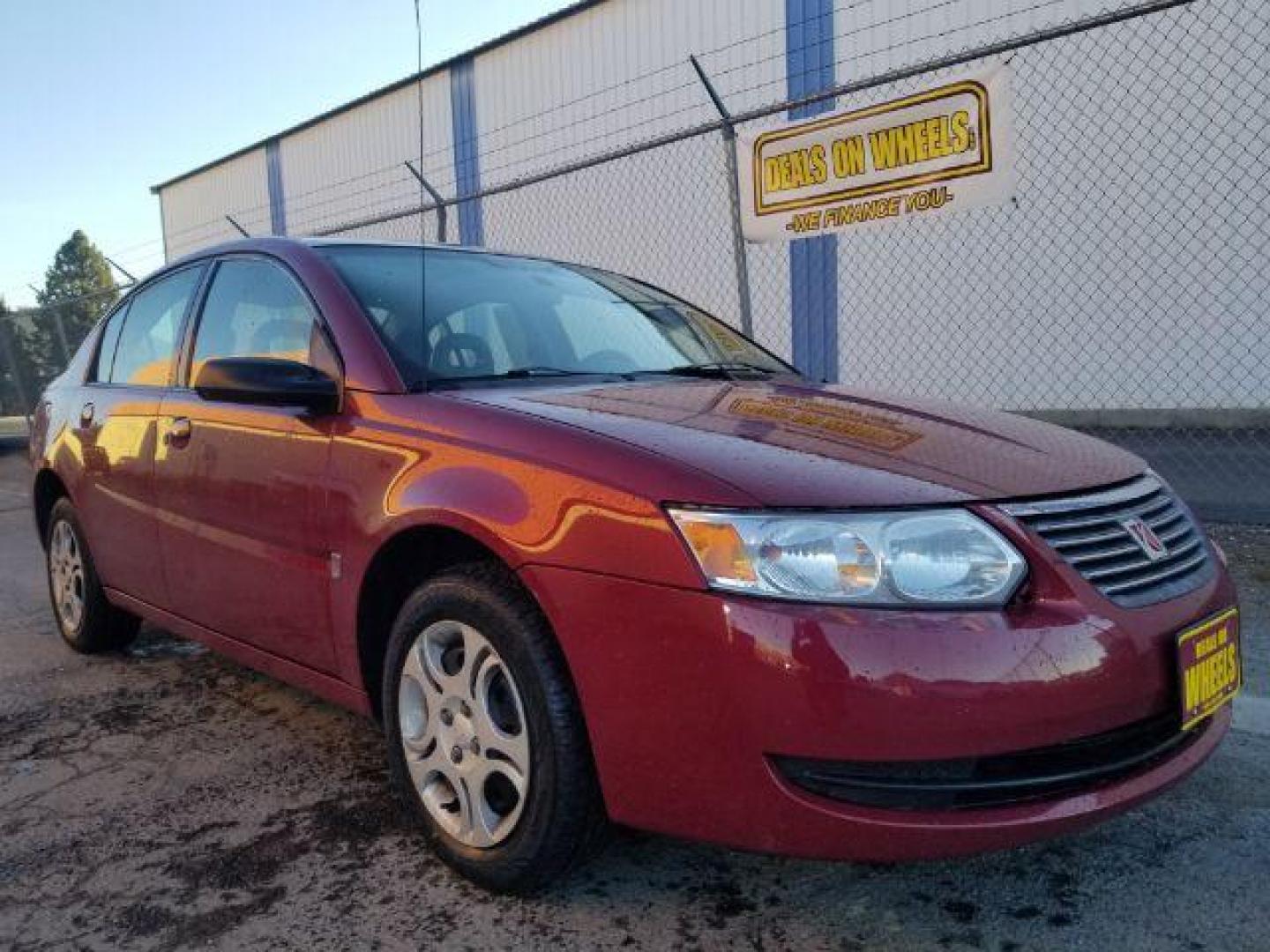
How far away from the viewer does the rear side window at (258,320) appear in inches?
111

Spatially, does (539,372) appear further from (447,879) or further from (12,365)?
(12,365)

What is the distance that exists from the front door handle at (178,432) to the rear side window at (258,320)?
0.53 feet

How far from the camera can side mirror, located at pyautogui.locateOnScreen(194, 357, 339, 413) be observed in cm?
251

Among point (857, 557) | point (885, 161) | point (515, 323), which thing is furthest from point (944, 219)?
point (857, 557)

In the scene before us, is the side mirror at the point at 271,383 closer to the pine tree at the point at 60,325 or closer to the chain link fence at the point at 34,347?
the pine tree at the point at 60,325

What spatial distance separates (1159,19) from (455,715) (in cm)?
956

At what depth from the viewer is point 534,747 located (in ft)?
6.66

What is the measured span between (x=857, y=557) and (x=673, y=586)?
33 centimetres

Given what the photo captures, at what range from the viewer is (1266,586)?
4.30 metres

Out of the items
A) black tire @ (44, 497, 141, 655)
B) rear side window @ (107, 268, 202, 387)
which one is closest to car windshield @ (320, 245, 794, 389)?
rear side window @ (107, 268, 202, 387)

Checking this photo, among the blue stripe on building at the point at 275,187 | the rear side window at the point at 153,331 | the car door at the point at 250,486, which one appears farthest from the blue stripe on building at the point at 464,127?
the car door at the point at 250,486

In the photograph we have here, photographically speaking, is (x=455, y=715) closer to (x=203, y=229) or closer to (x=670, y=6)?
(x=670, y=6)

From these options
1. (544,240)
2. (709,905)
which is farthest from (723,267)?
(709,905)

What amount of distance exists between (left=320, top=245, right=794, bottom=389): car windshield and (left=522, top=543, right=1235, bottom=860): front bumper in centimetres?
104
